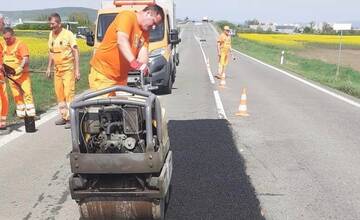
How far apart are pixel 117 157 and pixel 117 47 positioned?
45.6 inches

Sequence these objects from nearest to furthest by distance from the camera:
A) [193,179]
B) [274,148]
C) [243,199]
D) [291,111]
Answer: [243,199]
[193,179]
[274,148]
[291,111]

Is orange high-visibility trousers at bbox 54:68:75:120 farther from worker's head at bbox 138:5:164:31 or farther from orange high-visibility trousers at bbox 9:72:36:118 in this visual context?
worker's head at bbox 138:5:164:31

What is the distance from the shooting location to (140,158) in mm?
3941

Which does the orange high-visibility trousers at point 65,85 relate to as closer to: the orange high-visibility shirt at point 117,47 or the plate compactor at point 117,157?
the orange high-visibility shirt at point 117,47

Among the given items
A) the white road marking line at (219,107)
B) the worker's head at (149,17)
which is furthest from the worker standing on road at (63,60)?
the worker's head at (149,17)

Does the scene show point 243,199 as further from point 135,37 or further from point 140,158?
point 135,37

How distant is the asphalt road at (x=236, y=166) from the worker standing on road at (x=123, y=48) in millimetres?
1335

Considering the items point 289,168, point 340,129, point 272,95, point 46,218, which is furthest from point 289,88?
point 46,218

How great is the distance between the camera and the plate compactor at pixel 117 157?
3.95m

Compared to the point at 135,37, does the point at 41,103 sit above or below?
below

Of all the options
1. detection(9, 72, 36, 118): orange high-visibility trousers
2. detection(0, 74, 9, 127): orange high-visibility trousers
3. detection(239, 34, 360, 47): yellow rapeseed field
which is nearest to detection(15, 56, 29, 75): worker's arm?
detection(9, 72, 36, 118): orange high-visibility trousers

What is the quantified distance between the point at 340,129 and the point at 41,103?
691 centimetres

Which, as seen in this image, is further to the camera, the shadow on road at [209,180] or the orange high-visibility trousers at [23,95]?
the orange high-visibility trousers at [23,95]

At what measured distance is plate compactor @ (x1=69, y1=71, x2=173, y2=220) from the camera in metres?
3.95
